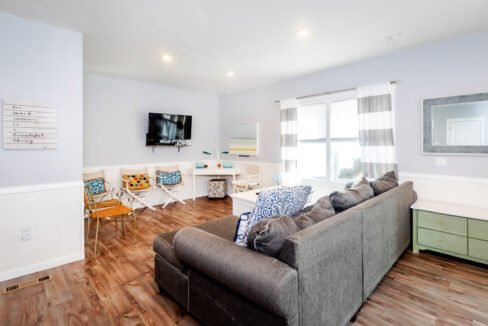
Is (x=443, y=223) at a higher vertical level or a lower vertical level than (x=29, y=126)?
lower

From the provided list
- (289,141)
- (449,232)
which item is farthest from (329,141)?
(449,232)

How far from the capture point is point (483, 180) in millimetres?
2908

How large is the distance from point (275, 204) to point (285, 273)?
592mm

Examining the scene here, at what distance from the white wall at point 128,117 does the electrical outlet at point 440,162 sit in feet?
14.9

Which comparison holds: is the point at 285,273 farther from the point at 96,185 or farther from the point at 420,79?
the point at 96,185

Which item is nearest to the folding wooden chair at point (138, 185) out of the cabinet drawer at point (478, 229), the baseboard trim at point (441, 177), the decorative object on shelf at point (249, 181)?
the decorative object on shelf at point (249, 181)

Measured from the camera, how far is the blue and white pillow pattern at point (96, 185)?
4234 millimetres

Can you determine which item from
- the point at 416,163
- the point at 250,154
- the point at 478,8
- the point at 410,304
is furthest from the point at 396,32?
the point at 250,154

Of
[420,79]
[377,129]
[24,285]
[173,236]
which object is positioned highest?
[420,79]

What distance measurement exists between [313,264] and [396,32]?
284cm

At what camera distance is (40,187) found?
2660 mm

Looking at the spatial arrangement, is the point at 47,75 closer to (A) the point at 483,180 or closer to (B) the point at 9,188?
(B) the point at 9,188

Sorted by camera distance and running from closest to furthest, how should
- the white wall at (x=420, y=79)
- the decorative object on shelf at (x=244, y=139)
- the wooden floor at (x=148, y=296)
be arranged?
the wooden floor at (x=148, y=296) < the white wall at (x=420, y=79) < the decorative object on shelf at (x=244, y=139)

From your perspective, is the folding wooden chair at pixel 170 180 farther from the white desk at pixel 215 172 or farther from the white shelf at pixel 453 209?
the white shelf at pixel 453 209
